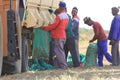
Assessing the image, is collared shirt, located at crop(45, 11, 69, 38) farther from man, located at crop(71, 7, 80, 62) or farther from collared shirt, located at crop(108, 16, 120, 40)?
collared shirt, located at crop(108, 16, 120, 40)

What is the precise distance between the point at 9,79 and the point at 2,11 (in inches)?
58.4

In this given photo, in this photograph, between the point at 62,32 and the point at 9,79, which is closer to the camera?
Result: the point at 9,79

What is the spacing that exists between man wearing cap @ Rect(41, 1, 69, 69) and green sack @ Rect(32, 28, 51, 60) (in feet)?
1.89

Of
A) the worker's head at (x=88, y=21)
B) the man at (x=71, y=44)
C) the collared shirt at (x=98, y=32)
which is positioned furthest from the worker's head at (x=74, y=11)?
the man at (x=71, y=44)

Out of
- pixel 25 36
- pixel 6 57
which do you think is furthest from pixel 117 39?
pixel 6 57

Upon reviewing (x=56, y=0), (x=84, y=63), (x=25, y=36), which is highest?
(x=56, y=0)

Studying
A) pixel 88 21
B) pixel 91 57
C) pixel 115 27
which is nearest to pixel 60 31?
pixel 88 21

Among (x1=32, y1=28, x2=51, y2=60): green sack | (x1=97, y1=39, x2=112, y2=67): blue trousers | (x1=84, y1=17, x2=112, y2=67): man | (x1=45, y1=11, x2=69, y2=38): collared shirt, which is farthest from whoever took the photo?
(x1=97, y1=39, x2=112, y2=67): blue trousers

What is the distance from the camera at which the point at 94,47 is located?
15.3 metres

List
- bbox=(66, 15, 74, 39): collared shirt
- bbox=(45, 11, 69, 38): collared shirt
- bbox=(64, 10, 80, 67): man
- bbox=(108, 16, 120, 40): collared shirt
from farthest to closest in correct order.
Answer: bbox=(108, 16, 120, 40): collared shirt
bbox=(64, 10, 80, 67): man
bbox=(66, 15, 74, 39): collared shirt
bbox=(45, 11, 69, 38): collared shirt

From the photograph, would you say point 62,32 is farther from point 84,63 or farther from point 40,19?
point 84,63

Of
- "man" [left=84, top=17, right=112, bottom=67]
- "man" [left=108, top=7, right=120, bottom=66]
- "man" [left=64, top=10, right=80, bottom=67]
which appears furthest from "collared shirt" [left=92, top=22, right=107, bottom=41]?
"man" [left=64, top=10, right=80, bottom=67]

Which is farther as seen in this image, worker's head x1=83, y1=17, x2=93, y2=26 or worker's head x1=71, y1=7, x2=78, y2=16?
worker's head x1=71, y1=7, x2=78, y2=16

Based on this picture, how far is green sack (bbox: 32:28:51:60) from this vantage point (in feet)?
46.4
